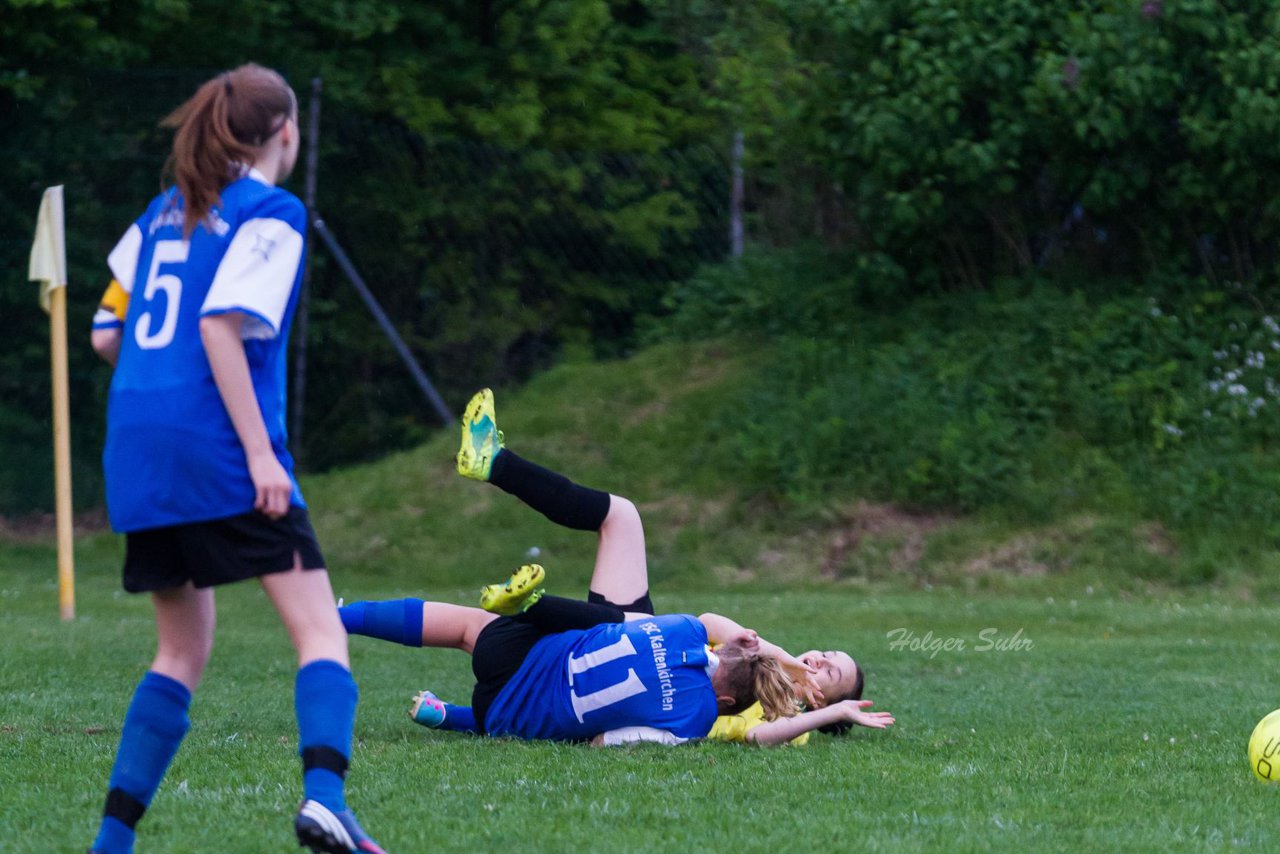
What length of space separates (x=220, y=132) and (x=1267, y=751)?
3567mm

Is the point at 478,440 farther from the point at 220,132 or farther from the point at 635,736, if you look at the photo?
the point at 220,132

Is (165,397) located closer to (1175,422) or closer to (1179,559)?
(1179,559)

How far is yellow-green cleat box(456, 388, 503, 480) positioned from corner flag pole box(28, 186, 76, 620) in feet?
15.7

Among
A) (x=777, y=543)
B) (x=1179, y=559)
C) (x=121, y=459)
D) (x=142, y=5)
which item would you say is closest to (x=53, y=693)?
(x=121, y=459)

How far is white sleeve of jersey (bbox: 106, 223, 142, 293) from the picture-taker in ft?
11.6

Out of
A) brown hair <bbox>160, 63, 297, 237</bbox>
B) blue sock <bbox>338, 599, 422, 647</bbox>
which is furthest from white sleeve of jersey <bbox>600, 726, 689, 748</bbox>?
brown hair <bbox>160, 63, 297, 237</bbox>

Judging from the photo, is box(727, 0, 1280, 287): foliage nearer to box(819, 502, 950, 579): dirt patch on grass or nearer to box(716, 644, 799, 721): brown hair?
box(819, 502, 950, 579): dirt patch on grass

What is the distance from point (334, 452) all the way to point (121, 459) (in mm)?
13863

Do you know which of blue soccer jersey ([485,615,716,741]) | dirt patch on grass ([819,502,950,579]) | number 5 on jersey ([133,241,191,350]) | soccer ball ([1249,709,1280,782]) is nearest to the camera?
number 5 on jersey ([133,241,191,350])

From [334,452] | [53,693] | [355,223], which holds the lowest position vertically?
[334,452]

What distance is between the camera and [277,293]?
3367mm

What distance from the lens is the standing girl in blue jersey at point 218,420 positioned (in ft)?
11.0

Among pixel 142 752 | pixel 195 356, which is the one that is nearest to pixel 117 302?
pixel 195 356

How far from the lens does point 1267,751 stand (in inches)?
191
